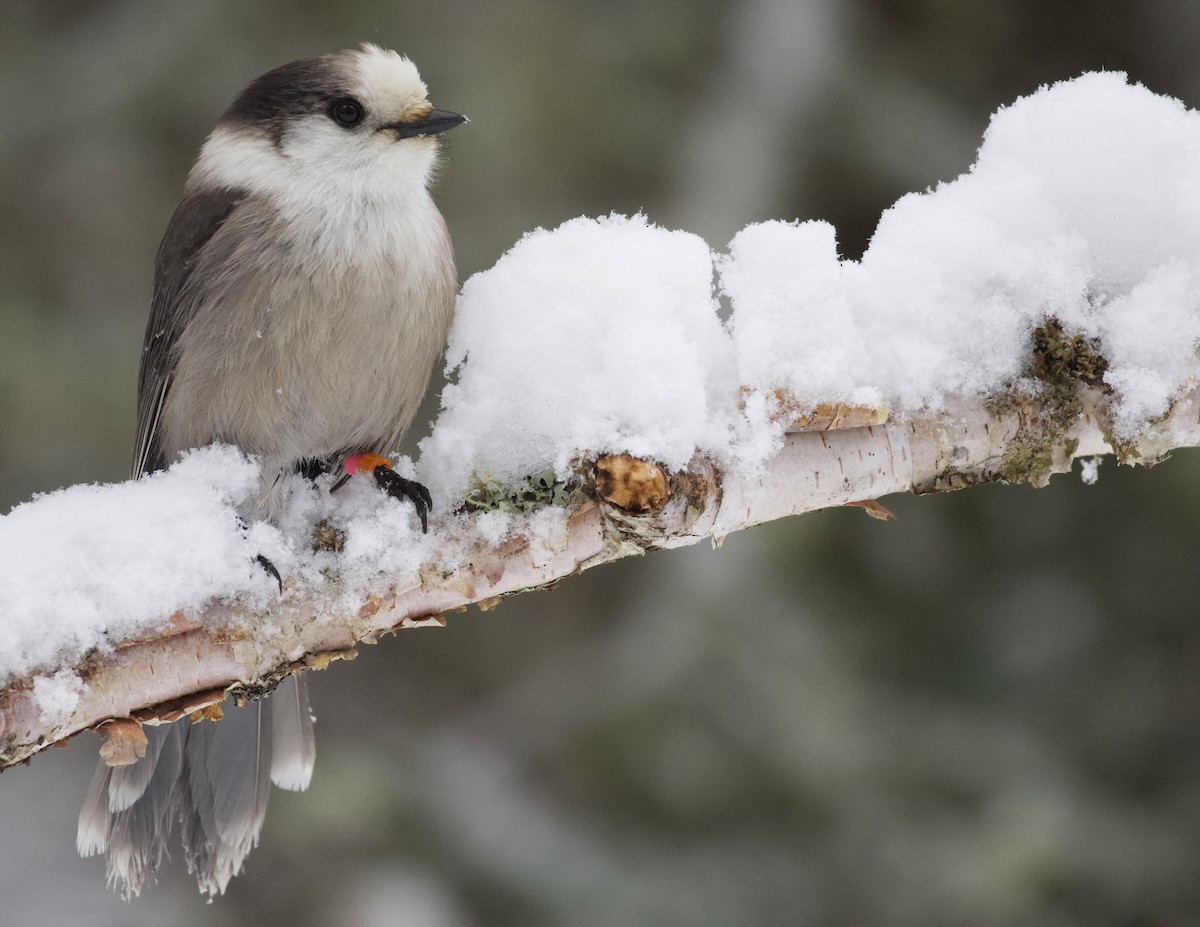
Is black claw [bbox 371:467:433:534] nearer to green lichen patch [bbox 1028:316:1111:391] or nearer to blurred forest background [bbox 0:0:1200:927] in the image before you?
green lichen patch [bbox 1028:316:1111:391]

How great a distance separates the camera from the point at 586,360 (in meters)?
1.69

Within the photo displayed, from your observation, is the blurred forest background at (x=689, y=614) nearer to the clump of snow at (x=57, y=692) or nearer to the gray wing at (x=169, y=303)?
the gray wing at (x=169, y=303)

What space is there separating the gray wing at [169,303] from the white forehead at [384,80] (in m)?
0.35

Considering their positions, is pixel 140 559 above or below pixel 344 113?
below

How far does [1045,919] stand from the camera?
299 cm

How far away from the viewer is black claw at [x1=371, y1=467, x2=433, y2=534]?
1.76m

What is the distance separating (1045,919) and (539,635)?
6.55ft

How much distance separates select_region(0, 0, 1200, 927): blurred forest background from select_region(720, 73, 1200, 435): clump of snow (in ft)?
5.25

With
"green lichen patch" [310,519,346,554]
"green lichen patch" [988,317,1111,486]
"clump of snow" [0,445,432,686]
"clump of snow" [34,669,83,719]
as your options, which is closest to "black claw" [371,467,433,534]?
"clump of snow" [0,445,432,686]

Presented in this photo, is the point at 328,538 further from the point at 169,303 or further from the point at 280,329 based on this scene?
the point at 169,303

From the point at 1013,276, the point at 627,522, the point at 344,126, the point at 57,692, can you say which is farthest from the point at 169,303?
the point at 1013,276

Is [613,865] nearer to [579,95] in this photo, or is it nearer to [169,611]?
[169,611]

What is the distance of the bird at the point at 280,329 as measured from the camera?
2113mm

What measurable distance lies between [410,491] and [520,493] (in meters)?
0.24
